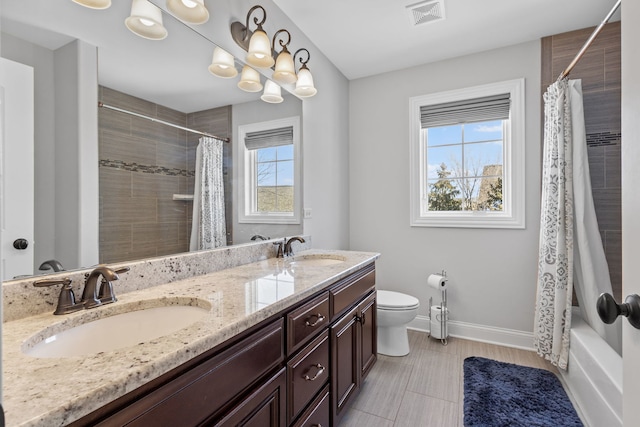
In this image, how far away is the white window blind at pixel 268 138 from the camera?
1.91 metres

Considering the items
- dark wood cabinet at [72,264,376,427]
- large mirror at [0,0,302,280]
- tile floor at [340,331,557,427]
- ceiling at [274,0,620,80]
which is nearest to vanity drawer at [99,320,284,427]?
dark wood cabinet at [72,264,376,427]

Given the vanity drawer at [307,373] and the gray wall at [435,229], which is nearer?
the vanity drawer at [307,373]

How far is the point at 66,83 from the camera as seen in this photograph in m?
1.04

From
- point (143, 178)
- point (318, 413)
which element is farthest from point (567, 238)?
point (143, 178)

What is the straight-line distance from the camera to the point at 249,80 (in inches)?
74.0

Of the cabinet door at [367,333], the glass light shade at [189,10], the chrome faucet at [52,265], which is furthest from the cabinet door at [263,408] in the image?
the glass light shade at [189,10]

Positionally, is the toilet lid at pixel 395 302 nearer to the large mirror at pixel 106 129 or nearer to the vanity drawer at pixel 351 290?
the vanity drawer at pixel 351 290

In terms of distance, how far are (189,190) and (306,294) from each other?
2.45 ft

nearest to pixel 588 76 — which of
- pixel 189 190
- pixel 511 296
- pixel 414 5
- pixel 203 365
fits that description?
pixel 414 5

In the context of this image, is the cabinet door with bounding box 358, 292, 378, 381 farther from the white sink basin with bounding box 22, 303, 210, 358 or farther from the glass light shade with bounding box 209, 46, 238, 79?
the glass light shade with bounding box 209, 46, 238, 79

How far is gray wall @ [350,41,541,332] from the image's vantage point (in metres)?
2.54

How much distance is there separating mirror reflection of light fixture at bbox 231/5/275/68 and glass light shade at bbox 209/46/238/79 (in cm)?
12

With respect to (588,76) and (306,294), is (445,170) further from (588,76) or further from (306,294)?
(306,294)

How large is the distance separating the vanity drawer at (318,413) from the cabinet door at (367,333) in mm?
454
